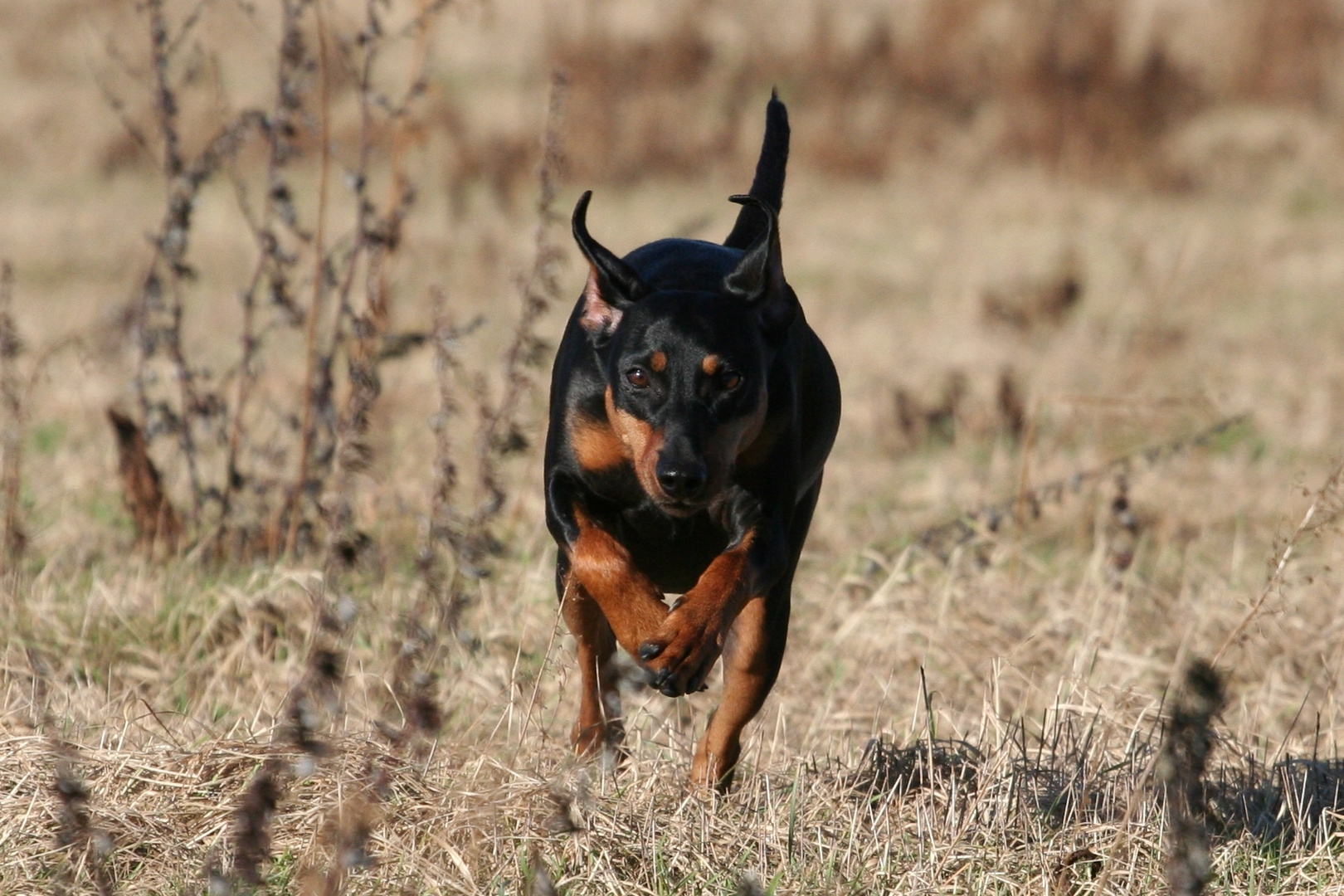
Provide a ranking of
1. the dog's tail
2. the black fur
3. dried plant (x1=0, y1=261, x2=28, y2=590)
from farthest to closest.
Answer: dried plant (x1=0, y1=261, x2=28, y2=590) → the dog's tail → the black fur

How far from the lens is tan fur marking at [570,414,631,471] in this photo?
11.7ft

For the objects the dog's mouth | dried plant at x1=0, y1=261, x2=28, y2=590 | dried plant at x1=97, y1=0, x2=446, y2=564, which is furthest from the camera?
dried plant at x1=97, y1=0, x2=446, y2=564

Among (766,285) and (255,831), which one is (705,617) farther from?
(255,831)

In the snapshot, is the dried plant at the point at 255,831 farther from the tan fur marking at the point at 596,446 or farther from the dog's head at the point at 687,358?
the tan fur marking at the point at 596,446

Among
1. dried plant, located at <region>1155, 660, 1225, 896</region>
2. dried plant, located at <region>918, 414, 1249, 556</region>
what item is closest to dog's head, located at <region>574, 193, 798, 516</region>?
dried plant, located at <region>1155, 660, 1225, 896</region>

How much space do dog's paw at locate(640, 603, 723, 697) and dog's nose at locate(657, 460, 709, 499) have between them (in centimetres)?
24

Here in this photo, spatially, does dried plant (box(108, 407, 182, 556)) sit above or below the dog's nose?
below

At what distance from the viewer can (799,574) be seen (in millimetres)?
5961

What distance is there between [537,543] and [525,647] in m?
1.03

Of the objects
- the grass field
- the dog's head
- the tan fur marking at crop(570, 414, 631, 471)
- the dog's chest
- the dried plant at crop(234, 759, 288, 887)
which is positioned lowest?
the grass field

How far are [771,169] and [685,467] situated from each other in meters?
1.28

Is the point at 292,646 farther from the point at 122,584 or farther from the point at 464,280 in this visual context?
the point at 464,280

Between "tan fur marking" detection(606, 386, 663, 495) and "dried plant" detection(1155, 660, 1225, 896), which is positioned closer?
"dried plant" detection(1155, 660, 1225, 896)

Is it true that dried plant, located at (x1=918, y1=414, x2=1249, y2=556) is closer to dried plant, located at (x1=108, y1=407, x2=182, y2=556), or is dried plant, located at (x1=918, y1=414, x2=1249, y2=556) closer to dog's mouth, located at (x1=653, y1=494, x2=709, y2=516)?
dog's mouth, located at (x1=653, y1=494, x2=709, y2=516)
